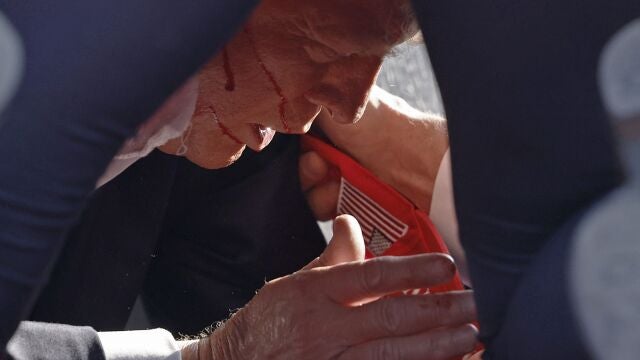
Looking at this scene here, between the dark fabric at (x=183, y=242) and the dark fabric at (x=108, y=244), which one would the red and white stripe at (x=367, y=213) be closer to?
the dark fabric at (x=183, y=242)

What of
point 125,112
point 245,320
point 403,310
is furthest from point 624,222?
point 245,320

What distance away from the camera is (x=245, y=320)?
2.93 ft

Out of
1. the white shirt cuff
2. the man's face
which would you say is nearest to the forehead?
the man's face

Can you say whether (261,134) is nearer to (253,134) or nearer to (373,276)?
(253,134)

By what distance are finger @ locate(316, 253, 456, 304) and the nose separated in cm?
14

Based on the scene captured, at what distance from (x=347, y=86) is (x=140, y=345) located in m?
0.34

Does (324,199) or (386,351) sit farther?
(324,199)

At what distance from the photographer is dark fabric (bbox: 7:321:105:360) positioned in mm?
791

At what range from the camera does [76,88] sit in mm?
445

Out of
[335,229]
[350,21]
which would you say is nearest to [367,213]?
[335,229]

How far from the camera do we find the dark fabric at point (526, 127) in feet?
1.46

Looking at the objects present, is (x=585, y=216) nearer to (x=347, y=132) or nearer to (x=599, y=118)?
(x=599, y=118)

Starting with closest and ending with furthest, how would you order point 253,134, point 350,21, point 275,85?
1. point 350,21
2. point 275,85
3. point 253,134

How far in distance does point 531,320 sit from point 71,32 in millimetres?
254
